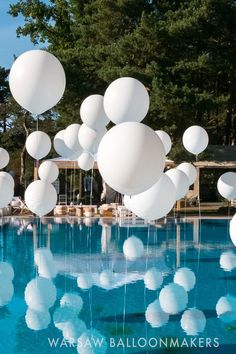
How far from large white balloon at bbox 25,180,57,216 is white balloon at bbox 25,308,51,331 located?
6.75 ft

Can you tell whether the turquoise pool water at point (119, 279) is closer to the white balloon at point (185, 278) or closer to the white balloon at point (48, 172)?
the white balloon at point (185, 278)

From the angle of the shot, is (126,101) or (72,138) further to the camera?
(72,138)

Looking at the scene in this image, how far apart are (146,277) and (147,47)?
13.4 meters

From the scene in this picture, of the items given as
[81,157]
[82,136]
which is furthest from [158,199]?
[81,157]

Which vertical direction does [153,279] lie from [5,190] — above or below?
below

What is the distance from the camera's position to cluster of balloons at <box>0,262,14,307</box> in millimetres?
8044

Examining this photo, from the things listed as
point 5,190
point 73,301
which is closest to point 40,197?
point 5,190

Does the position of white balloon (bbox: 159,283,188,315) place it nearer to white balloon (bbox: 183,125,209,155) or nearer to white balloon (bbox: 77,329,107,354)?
white balloon (bbox: 77,329,107,354)

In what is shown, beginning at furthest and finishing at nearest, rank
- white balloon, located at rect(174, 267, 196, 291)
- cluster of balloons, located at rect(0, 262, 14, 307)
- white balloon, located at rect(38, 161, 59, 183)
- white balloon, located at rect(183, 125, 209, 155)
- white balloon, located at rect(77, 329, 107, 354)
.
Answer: white balloon, located at rect(38, 161, 59, 183)
white balloon, located at rect(183, 125, 209, 155)
white balloon, located at rect(174, 267, 196, 291)
cluster of balloons, located at rect(0, 262, 14, 307)
white balloon, located at rect(77, 329, 107, 354)

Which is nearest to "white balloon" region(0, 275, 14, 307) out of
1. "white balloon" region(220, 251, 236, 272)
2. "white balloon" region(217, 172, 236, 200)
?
"white balloon" region(220, 251, 236, 272)

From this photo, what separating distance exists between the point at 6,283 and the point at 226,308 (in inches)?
145

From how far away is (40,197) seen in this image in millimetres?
8938

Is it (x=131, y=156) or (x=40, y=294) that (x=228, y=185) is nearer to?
(x=40, y=294)

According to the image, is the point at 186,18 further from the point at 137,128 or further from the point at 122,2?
the point at 137,128
